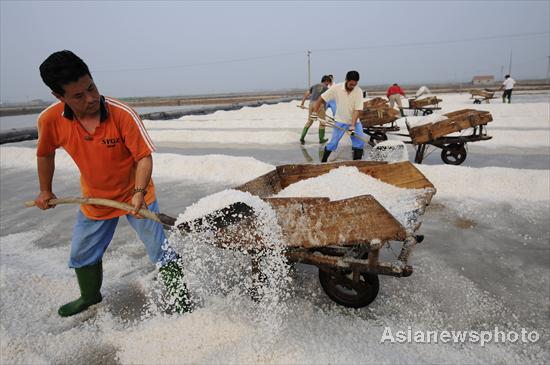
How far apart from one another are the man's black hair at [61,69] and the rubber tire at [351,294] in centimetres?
200

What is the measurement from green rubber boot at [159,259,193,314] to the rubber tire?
3.29ft

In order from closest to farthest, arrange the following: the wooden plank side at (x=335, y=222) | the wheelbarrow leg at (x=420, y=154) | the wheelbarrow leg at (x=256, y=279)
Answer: the wooden plank side at (x=335, y=222), the wheelbarrow leg at (x=256, y=279), the wheelbarrow leg at (x=420, y=154)

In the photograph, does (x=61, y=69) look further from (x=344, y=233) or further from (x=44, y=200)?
(x=344, y=233)

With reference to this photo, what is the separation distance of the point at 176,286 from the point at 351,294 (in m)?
1.25

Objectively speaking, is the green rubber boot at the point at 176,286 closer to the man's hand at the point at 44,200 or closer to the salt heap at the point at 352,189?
the man's hand at the point at 44,200

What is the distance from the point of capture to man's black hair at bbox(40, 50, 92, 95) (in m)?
1.67

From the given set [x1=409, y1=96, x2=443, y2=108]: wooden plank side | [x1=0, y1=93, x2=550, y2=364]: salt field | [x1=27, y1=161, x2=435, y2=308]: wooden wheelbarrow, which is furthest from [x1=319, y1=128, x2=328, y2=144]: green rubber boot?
[x1=27, y1=161, x2=435, y2=308]: wooden wheelbarrow

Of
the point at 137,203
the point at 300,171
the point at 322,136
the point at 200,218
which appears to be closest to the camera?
the point at 137,203

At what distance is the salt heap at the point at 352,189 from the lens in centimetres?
251

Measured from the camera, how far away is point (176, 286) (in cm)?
228

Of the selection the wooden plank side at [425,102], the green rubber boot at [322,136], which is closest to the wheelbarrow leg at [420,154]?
the green rubber boot at [322,136]

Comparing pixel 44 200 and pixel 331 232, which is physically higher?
pixel 44 200

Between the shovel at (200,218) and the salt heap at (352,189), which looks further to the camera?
the salt heap at (352,189)

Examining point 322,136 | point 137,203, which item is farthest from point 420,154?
point 137,203
